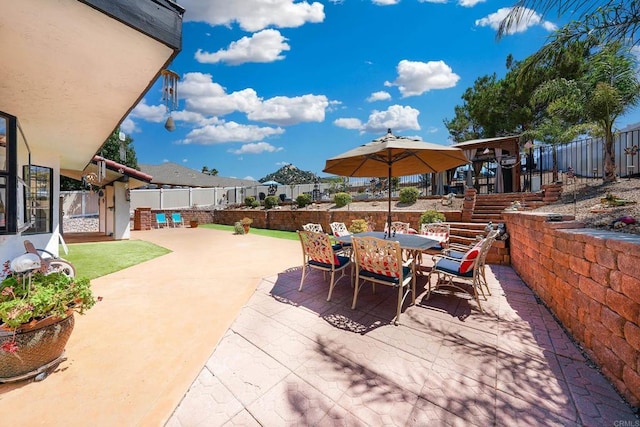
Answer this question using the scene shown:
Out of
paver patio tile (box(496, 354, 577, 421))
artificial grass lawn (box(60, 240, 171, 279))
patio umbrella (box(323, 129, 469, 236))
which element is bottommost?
paver patio tile (box(496, 354, 577, 421))

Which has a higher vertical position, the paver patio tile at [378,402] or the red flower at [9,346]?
the red flower at [9,346]

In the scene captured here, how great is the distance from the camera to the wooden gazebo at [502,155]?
11500mm

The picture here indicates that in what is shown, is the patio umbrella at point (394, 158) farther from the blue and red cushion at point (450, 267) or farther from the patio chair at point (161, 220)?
the patio chair at point (161, 220)

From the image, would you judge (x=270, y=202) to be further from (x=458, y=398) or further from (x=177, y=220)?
(x=458, y=398)

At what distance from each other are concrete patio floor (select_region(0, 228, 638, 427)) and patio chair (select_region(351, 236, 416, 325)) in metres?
0.43

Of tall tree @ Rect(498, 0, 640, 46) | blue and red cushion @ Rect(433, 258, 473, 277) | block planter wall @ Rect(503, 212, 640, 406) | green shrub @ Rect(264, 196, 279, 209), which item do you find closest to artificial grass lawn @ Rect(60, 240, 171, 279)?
blue and red cushion @ Rect(433, 258, 473, 277)

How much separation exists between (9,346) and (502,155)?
15555 mm

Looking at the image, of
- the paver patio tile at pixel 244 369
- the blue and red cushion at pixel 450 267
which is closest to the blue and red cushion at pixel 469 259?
the blue and red cushion at pixel 450 267

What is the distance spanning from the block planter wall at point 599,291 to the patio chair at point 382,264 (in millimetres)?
1690

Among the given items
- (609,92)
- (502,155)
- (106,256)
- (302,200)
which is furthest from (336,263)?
(502,155)

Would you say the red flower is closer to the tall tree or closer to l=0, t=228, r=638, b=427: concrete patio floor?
l=0, t=228, r=638, b=427: concrete patio floor

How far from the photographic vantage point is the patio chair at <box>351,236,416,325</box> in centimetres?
319

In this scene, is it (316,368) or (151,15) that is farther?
(316,368)

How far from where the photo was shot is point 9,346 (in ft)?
6.40
